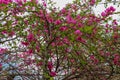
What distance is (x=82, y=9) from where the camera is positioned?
8688 mm

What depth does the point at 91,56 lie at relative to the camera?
7.02m

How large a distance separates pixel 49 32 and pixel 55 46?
43cm

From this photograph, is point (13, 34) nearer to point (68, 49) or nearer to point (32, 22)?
point (32, 22)

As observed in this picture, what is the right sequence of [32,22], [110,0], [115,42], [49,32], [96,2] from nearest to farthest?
[49,32], [115,42], [32,22], [110,0], [96,2]

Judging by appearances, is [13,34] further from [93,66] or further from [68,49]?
[93,66]

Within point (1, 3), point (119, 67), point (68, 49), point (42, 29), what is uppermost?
point (1, 3)

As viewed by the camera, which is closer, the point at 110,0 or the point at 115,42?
the point at 115,42

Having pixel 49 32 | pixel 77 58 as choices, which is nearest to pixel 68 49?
pixel 77 58

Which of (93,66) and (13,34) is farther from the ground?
(13,34)

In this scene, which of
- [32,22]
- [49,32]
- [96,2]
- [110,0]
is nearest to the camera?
[49,32]

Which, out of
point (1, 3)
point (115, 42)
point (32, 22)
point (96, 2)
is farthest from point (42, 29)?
point (96, 2)

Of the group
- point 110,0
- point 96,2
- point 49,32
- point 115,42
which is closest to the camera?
point 49,32

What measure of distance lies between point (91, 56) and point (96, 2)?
205 centimetres

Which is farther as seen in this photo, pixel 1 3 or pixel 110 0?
pixel 110 0
